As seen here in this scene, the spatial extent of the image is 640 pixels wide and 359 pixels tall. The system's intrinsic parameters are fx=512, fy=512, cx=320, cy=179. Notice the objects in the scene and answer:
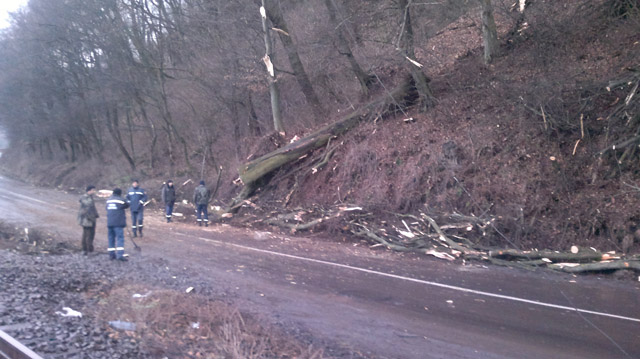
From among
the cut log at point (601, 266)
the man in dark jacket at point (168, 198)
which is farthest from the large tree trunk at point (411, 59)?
the man in dark jacket at point (168, 198)

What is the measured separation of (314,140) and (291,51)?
509cm

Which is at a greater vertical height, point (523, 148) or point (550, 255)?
point (523, 148)

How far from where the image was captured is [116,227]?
37.5ft

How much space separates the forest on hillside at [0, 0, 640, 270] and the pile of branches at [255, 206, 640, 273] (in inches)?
2.8

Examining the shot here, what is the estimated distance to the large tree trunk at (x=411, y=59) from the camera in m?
17.6

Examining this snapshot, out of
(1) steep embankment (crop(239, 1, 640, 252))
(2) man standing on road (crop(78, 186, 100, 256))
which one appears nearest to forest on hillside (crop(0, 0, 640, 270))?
(1) steep embankment (crop(239, 1, 640, 252))

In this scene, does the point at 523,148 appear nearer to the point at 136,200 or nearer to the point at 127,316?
the point at 136,200

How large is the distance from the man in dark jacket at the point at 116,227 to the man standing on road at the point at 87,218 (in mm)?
608

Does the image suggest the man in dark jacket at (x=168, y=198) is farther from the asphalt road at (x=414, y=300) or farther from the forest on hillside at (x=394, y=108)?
the asphalt road at (x=414, y=300)

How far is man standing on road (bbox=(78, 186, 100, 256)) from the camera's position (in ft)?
38.7

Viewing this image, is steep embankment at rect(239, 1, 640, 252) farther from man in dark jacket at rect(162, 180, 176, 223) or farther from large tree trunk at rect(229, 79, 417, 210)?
man in dark jacket at rect(162, 180, 176, 223)

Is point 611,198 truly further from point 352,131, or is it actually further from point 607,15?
point 352,131

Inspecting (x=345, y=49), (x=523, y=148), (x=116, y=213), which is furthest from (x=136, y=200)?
(x=523, y=148)

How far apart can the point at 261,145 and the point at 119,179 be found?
557 inches
